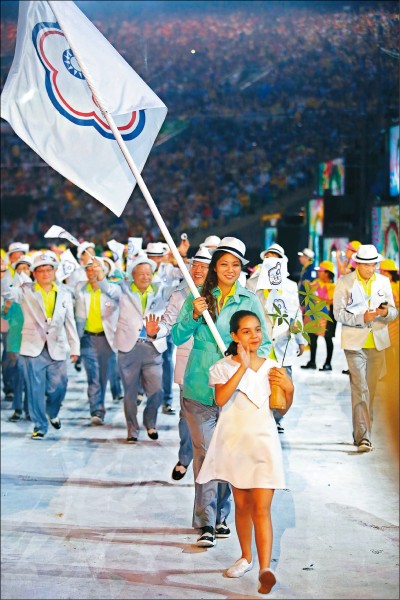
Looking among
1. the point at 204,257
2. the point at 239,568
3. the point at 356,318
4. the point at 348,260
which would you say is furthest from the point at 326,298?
→ the point at 239,568

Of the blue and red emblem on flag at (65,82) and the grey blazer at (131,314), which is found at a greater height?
the blue and red emblem on flag at (65,82)

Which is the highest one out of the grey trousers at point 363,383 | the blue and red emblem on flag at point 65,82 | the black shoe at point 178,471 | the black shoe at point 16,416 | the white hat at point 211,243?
the blue and red emblem on flag at point 65,82

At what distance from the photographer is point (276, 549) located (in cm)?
631

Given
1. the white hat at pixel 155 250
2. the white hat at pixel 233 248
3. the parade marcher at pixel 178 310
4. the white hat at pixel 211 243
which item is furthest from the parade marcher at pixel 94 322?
the white hat at pixel 233 248

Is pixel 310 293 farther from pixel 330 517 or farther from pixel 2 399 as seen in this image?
pixel 2 399

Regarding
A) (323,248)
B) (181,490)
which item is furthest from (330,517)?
(323,248)

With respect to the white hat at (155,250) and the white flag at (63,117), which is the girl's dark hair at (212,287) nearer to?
the white flag at (63,117)

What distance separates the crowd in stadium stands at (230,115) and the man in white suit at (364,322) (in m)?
14.8

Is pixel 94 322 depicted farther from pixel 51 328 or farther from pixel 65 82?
pixel 65 82

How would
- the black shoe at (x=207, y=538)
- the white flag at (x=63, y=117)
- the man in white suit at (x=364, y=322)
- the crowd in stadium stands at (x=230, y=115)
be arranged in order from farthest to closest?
the crowd in stadium stands at (x=230, y=115) → the man in white suit at (x=364, y=322) → the black shoe at (x=207, y=538) → the white flag at (x=63, y=117)

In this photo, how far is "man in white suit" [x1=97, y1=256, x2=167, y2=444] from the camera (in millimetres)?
9164

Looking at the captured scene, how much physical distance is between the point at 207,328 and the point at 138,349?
11.8ft

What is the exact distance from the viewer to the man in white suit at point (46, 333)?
8.80m

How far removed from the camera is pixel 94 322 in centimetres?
959
